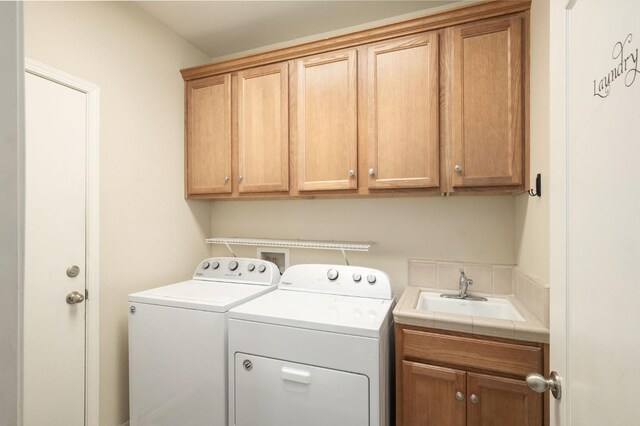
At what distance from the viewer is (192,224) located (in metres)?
2.35

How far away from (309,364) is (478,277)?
117 cm

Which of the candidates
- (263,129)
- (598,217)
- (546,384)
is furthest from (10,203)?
(263,129)

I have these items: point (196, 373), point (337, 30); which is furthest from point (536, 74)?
point (196, 373)

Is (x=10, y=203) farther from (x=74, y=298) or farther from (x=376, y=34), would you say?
(x=376, y=34)

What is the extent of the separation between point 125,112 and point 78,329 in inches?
50.1

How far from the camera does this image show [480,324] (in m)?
1.29

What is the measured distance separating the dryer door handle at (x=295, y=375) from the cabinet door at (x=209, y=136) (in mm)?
1262

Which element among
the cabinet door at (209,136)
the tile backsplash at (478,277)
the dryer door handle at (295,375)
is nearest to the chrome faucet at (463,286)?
the tile backsplash at (478,277)

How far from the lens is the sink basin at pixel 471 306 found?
1634 mm

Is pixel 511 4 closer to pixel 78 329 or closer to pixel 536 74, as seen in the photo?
pixel 536 74

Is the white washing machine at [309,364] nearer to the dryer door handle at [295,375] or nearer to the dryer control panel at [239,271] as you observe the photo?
the dryer door handle at [295,375]

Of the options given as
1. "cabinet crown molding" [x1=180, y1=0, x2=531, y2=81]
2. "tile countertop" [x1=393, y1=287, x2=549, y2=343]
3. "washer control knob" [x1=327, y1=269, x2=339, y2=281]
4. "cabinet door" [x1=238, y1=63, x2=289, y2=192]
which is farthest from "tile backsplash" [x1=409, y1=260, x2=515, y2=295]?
"cabinet crown molding" [x1=180, y1=0, x2=531, y2=81]

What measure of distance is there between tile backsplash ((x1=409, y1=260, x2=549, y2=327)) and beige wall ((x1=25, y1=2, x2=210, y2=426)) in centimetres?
172

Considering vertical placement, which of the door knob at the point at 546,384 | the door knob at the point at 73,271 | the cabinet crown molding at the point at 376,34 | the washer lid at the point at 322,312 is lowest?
the washer lid at the point at 322,312
